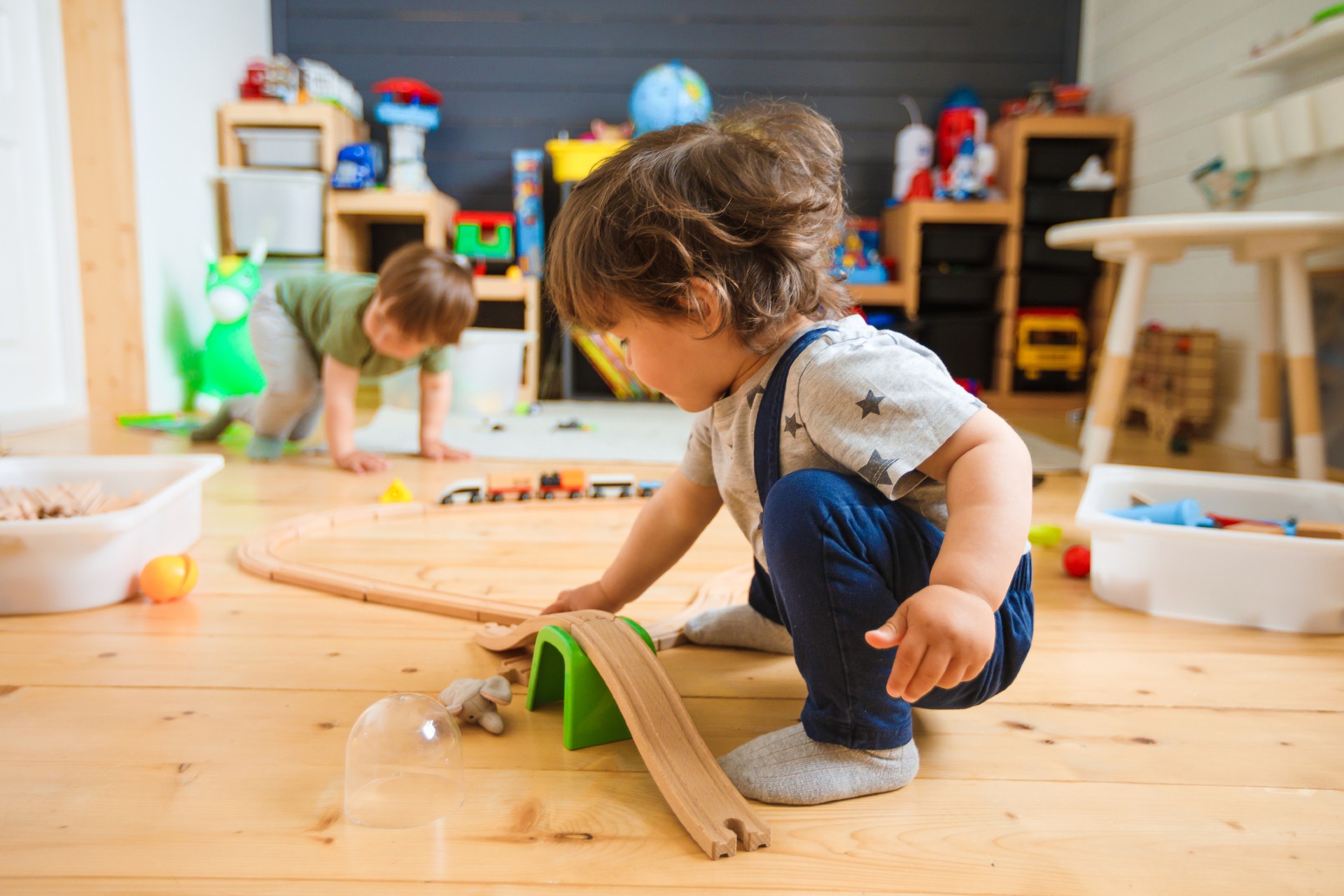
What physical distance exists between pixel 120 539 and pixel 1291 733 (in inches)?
45.2

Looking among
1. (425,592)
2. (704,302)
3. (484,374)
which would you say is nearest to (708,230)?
(704,302)

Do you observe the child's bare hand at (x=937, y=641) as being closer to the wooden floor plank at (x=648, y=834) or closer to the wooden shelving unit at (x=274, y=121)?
the wooden floor plank at (x=648, y=834)

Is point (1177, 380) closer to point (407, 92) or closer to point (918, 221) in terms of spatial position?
point (918, 221)

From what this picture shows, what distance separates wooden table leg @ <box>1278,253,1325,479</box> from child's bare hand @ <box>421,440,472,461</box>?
5.44 feet

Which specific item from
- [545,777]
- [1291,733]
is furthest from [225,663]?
[1291,733]

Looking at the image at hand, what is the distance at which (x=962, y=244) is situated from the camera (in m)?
3.15

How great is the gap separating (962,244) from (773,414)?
269 centimetres

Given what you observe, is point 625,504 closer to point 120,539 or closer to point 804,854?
point 120,539

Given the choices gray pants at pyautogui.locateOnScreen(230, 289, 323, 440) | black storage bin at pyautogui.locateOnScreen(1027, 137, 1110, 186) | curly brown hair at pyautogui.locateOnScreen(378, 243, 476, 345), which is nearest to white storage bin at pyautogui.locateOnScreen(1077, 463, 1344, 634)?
curly brown hair at pyautogui.locateOnScreen(378, 243, 476, 345)

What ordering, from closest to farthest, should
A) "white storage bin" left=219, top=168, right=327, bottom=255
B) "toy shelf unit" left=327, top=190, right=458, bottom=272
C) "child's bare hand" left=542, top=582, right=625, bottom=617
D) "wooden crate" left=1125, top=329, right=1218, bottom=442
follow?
→ 1. "child's bare hand" left=542, top=582, right=625, bottom=617
2. "wooden crate" left=1125, top=329, right=1218, bottom=442
3. "white storage bin" left=219, top=168, right=327, bottom=255
4. "toy shelf unit" left=327, top=190, right=458, bottom=272

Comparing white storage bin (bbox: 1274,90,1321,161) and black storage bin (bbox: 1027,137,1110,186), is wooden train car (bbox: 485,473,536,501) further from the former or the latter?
black storage bin (bbox: 1027,137,1110,186)

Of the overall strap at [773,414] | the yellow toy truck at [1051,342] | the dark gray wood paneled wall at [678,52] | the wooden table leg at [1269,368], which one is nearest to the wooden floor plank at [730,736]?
the overall strap at [773,414]

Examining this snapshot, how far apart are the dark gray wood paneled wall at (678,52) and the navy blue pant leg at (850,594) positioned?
3034 millimetres

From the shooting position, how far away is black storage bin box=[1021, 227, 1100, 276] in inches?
123
